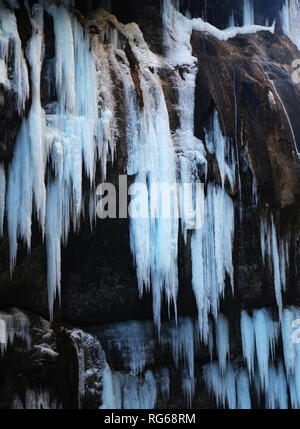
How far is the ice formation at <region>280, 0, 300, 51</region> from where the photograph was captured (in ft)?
25.2

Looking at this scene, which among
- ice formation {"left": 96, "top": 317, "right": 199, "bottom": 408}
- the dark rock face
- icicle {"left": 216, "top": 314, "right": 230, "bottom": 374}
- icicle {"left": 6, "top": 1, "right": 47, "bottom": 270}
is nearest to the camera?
icicle {"left": 6, "top": 1, "right": 47, "bottom": 270}

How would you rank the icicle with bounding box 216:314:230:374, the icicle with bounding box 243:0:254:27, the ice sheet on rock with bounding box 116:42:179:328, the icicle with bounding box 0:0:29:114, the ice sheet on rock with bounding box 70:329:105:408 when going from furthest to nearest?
the icicle with bounding box 243:0:254:27 → the icicle with bounding box 216:314:230:374 → the ice sheet on rock with bounding box 116:42:179:328 → the ice sheet on rock with bounding box 70:329:105:408 → the icicle with bounding box 0:0:29:114

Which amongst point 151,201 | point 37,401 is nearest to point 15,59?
point 151,201

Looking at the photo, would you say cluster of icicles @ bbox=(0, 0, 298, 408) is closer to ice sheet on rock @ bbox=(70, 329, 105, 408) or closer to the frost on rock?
the frost on rock

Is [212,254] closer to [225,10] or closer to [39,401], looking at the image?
[39,401]

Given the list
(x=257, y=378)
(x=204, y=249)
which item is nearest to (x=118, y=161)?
(x=204, y=249)

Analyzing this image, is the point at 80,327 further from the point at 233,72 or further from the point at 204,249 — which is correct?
the point at 233,72

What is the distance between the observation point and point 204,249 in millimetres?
5539

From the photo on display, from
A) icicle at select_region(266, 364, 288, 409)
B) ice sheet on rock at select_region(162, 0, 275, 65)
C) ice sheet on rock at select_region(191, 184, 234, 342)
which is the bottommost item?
icicle at select_region(266, 364, 288, 409)

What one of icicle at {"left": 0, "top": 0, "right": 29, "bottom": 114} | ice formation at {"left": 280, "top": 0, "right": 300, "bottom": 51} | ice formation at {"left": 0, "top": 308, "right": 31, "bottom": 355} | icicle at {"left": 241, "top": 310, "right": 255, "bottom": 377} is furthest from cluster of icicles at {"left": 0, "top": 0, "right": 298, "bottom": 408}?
ice formation at {"left": 280, "top": 0, "right": 300, "bottom": 51}

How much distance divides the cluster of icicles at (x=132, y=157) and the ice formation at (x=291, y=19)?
6.64 ft

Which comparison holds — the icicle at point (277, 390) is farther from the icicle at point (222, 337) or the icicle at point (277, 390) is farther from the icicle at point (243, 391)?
the icicle at point (222, 337)

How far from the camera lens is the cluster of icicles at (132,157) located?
439 cm

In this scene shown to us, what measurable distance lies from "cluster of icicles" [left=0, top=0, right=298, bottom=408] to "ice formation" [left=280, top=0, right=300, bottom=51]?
6.64ft
